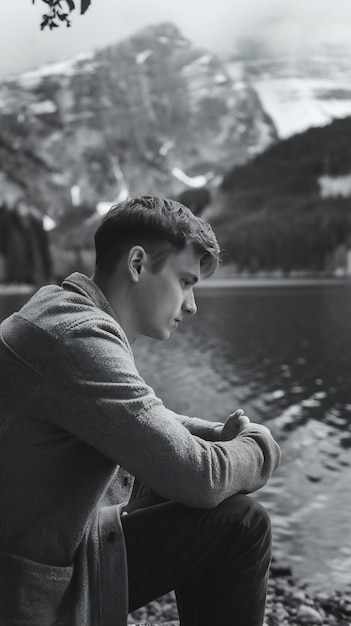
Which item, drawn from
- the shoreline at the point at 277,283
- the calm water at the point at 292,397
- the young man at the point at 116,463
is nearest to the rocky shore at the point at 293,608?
the calm water at the point at 292,397

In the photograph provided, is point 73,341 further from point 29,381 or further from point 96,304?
point 96,304

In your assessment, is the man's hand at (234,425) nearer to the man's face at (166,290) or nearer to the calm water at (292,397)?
the man's face at (166,290)

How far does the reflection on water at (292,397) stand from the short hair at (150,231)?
4.99m

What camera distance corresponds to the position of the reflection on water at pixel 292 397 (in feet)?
26.8

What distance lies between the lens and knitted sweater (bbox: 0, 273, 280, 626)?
2.29 metres

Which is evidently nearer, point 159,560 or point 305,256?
point 159,560

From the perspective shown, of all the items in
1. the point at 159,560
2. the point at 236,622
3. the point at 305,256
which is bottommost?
the point at 305,256

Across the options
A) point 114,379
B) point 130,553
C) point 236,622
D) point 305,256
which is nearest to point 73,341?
point 114,379

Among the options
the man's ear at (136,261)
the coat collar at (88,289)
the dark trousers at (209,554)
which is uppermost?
the man's ear at (136,261)

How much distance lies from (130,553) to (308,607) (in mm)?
3632

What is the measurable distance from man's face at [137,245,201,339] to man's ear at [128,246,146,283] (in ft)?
0.07

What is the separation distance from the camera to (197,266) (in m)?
2.77

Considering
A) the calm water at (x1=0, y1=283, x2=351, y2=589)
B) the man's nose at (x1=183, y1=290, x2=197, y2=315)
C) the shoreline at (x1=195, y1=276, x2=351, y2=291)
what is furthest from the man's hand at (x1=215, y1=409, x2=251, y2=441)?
the shoreline at (x1=195, y1=276, x2=351, y2=291)

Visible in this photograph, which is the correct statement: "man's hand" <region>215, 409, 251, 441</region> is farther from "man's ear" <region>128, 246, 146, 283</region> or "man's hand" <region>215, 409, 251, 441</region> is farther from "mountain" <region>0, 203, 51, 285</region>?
"mountain" <region>0, 203, 51, 285</region>
